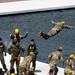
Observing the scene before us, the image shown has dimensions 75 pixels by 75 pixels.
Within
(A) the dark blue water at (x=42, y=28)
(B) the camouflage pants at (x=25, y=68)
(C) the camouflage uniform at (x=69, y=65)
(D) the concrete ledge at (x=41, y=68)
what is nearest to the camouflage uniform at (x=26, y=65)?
(B) the camouflage pants at (x=25, y=68)

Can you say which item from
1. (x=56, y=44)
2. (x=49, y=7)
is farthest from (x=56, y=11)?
(x=56, y=44)

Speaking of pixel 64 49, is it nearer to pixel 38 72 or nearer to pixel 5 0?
pixel 38 72

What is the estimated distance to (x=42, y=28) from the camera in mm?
27781

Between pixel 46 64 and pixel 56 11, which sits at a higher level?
pixel 56 11

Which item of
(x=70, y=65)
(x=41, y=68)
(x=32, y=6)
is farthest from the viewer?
(x=32, y=6)

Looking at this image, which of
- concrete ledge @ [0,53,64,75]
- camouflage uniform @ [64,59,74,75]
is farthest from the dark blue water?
camouflage uniform @ [64,59,74,75]

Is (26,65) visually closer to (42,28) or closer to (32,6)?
(42,28)

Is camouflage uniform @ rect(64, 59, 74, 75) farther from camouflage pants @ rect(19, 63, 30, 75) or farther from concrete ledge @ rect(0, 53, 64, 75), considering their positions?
concrete ledge @ rect(0, 53, 64, 75)

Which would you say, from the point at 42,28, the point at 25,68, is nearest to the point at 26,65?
the point at 25,68

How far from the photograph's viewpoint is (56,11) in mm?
32031

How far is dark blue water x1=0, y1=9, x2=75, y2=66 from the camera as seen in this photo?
23469 millimetres

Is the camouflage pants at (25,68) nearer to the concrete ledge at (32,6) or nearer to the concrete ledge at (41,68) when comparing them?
the concrete ledge at (41,68)

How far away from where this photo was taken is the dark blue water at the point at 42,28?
2347cm

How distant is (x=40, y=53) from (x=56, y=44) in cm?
197
